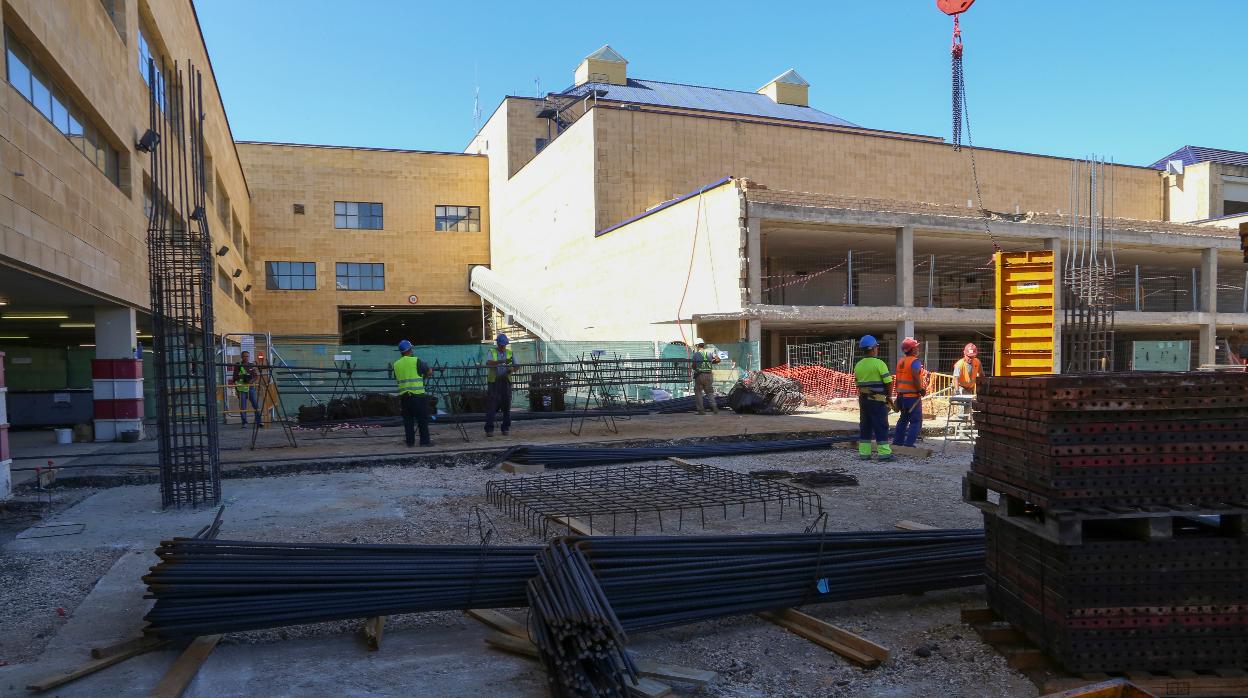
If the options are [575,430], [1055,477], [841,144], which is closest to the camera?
[1055,477]

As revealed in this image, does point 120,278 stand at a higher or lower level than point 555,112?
lower

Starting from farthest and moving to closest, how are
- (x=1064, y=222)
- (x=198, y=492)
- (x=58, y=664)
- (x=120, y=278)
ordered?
1. (x=1064, y=222)
2. (x=120, y=278)
3. (x=198, y=492)
4. (x=58, y=664)

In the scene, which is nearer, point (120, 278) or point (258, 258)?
point (120, 278)

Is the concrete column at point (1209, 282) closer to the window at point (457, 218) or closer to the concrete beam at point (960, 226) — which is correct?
the concrete beam at point (960, 226)

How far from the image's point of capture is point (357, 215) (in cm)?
3978

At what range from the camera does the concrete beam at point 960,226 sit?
24.2 m

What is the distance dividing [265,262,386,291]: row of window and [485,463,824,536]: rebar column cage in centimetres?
3273

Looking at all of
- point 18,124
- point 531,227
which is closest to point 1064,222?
point 531,227

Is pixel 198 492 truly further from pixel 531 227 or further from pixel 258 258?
pixel 258 258

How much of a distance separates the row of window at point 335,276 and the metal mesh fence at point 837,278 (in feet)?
68.4

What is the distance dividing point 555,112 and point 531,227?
7478 mm

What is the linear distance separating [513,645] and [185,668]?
67.1 inches

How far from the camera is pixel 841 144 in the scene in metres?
34.0

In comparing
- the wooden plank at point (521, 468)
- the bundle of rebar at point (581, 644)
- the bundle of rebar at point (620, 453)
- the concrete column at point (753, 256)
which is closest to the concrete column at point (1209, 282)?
the concrete column at point (753, 256)
